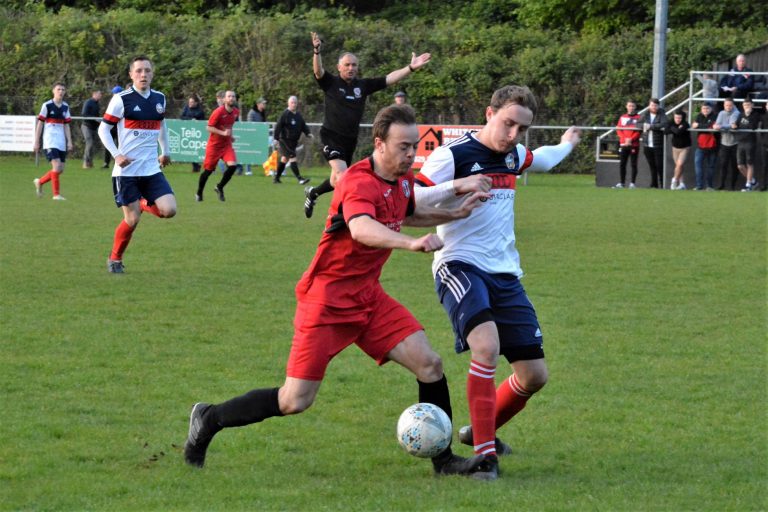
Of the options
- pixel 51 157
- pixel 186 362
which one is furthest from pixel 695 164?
pixel 186 362

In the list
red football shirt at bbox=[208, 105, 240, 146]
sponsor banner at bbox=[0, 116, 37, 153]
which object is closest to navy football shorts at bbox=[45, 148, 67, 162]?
red football shirt at bbox=[208, 105, 240, 146]

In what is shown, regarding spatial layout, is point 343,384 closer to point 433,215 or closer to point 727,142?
point 433,215

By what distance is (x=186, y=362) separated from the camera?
25.6 feet

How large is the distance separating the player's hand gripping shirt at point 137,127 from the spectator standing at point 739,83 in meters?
17.8

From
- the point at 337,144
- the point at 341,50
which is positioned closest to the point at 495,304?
the point at 337,144

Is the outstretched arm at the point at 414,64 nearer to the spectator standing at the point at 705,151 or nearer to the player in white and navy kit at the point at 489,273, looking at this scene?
the player in white and navy kit at the point at 489,273

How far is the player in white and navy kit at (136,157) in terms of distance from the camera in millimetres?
11773

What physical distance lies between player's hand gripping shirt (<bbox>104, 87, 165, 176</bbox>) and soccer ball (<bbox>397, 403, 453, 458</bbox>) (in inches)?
280

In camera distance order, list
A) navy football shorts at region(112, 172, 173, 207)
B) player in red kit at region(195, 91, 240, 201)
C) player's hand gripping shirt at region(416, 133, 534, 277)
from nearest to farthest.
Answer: player's hand gripping shirt at region(416, 133, 534, 277), navy football shorts at region(112, 172, 173, 207), player in red kit at region(195, 91, 240, 201)

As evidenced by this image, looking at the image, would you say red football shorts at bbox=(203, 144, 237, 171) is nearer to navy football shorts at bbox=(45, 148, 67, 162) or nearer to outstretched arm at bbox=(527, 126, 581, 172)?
navy football shorts at bbox=(45, 148, 67, 162)

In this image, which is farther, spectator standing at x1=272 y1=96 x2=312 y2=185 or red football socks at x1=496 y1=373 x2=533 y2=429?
spectator standing at x1=272 y1=96 x2=312 y2=185

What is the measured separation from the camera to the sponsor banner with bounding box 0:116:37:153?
31.9 metres

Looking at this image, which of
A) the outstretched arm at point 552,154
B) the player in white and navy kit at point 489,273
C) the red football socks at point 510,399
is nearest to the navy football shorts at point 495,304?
the player in white and navy kit at point 489,273

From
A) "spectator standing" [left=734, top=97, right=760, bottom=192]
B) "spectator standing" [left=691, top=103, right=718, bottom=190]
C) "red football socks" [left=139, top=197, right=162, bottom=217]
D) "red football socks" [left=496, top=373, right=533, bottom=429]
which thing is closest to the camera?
"red football socks" [left=496, top=373, right=533, bottom=429]
